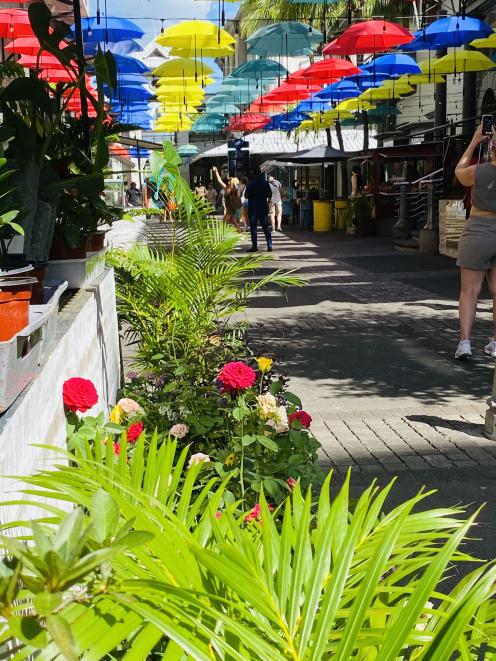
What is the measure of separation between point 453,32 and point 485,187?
35.4 feet

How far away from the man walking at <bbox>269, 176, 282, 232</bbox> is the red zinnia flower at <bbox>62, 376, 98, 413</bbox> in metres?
24.9

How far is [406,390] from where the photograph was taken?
729 cm

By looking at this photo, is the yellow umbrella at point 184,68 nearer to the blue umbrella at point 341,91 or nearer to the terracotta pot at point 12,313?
the blue umbrella at point 341,91

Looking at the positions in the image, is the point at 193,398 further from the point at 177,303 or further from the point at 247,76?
the point at 247,76

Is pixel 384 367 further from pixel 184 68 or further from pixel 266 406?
pixel 184 68

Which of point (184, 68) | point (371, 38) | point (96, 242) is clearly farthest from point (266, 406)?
point (184, 68)

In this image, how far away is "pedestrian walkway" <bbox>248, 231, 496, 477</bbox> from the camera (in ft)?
18.5

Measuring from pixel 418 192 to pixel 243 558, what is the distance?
21.6m

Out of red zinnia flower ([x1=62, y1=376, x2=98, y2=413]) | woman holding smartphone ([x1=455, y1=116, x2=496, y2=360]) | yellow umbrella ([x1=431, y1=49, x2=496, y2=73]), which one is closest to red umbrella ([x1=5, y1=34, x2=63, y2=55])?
yellow umbrella ([x1=431, y1=49, x2=496, y2=73])

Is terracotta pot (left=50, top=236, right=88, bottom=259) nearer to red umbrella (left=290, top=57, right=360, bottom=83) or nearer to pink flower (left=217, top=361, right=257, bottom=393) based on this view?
pink flower (left=217, top=361, right=257, bottom=393)

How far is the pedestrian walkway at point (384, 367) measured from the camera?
5.64 meters

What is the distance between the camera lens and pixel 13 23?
14.6 meters

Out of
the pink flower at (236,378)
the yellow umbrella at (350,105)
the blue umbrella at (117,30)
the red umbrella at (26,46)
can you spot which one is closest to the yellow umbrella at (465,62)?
the blue umbrella at (117,30)

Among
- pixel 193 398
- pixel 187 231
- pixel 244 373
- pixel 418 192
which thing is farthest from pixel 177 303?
pixel 418 192
